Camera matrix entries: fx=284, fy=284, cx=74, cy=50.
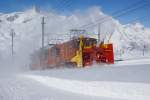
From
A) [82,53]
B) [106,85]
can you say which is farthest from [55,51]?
[106,85]

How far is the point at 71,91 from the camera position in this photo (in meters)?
14.4

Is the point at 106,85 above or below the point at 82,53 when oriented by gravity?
below

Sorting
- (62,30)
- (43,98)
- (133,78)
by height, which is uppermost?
(62,30)

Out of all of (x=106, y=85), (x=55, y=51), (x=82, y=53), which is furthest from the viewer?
(x=55, y=51)

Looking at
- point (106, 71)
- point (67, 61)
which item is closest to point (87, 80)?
point (106, 71)

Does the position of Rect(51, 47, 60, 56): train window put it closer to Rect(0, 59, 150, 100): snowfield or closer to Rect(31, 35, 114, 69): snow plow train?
Rect(31, 35, 114, 69): snow plow train

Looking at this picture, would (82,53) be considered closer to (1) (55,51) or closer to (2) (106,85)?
(1) (55,51)

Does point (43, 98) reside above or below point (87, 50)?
below

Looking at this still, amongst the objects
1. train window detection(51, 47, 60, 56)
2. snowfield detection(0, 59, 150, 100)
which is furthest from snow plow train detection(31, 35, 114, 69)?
snowfield detection(0, 59, 150, 100)

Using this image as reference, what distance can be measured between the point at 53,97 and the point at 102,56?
12593 millimetres

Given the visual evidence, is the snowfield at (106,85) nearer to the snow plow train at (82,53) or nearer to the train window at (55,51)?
the snow plow train at (82,53)

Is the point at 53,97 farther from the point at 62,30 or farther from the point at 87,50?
the point at 62,30

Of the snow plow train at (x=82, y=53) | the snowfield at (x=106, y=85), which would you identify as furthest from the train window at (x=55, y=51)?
the snowfield at (x=106, y=85)

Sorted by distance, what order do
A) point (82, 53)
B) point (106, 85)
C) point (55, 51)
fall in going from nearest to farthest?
1. point (106, 85)
2. point (82, 53)
3. point (55, 51)
